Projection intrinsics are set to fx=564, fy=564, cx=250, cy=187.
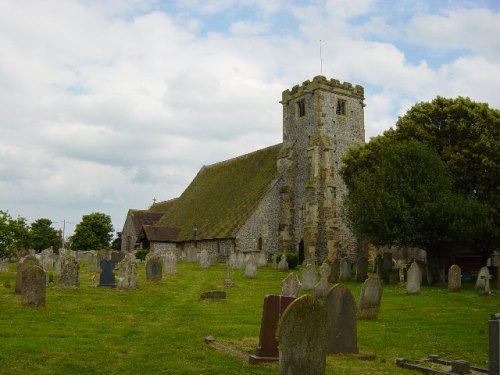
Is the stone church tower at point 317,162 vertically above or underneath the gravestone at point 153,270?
above

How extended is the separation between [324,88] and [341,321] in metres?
34.8

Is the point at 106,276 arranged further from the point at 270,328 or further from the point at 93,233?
the point at 93,233

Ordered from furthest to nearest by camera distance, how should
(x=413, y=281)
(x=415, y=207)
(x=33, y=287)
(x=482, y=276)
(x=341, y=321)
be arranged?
(x=415, y=207) < (x=482, y=276) < (x=413, y=281) < (x=33, y=287) < (x=341, y=321)

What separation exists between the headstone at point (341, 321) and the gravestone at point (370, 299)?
3.53 m

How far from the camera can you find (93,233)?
65938 mm

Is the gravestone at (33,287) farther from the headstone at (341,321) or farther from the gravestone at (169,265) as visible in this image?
the gravestone at (169,265)

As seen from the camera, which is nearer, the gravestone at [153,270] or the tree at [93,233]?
the gravestone at [153,270]

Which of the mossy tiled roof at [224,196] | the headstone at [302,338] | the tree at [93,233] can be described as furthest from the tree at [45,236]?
the headstone at [302,338]

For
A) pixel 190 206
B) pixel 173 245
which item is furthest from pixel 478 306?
pixel 190 206

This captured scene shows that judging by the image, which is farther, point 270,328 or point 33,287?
point 33,287

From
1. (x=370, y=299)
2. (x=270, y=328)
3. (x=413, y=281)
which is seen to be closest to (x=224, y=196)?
(x=413, y=281)

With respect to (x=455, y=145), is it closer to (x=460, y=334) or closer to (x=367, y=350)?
(x=460, y=334)

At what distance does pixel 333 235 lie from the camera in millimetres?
40938

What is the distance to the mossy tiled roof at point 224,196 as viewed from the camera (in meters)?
43.6
